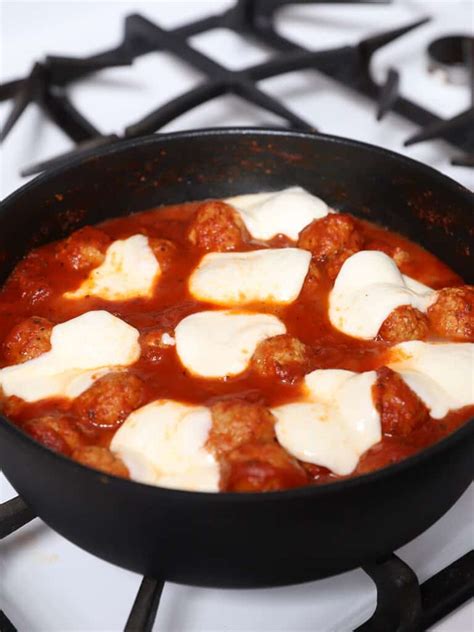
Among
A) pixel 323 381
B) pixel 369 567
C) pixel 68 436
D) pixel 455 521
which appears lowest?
pixel 455 521

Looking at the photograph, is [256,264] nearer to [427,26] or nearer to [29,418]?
[29,418]

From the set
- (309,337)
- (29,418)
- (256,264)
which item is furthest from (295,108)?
(29,418)

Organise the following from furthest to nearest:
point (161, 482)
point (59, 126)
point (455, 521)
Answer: point (59, 126) < point (455, 521) < point (161, 482)

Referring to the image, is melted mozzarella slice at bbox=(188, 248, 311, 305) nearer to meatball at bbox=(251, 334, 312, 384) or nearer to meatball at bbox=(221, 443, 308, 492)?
meatball at bbox=(251, 334, 312, 384)

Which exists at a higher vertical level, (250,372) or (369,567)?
(250,372)

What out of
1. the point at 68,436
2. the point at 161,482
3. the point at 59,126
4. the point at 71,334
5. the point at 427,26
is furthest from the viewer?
the point at 427,26

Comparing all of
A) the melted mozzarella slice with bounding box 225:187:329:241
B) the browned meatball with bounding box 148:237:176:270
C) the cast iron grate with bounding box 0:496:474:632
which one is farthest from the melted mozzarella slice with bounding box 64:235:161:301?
the cast iron grate with bounding box 0:496:474:632

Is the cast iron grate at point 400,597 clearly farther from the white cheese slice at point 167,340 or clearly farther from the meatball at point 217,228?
the meatball at point 217,228
